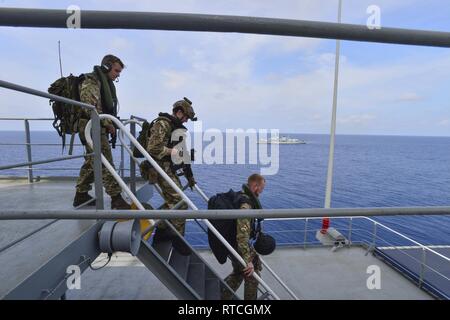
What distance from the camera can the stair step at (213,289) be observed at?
356 centimetres

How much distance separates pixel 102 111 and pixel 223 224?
2315mm

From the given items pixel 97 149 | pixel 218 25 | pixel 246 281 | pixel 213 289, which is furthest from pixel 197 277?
pixel 218 25

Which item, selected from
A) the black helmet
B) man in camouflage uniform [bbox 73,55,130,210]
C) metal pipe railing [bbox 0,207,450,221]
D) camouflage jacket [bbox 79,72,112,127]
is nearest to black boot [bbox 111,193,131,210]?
man in camouflage uniform [bbox 73,55,130,210]

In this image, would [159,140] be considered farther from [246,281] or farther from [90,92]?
[246,281]

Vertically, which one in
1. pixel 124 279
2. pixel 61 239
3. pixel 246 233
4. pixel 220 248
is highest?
pixel 61 239

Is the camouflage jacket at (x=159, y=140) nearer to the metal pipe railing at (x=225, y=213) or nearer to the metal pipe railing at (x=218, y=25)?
the metal pipe railing at (x=225, y=213)

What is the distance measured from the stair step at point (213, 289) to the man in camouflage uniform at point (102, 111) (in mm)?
1605

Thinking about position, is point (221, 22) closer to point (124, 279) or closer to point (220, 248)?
point (220, 248)

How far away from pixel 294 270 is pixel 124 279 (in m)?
4.77

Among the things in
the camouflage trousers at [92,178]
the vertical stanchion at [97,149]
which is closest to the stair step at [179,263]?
the camouflage trousers at [92,178]

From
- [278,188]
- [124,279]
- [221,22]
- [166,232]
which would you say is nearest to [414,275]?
[166,232]

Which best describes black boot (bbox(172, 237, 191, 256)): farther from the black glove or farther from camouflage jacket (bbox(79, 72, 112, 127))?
camouflage jacket (bbox(79, 72, 112, 127))

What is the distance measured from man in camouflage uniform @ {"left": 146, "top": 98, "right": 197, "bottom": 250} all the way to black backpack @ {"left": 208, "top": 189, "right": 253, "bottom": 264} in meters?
0.49

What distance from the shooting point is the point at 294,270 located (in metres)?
7.74
